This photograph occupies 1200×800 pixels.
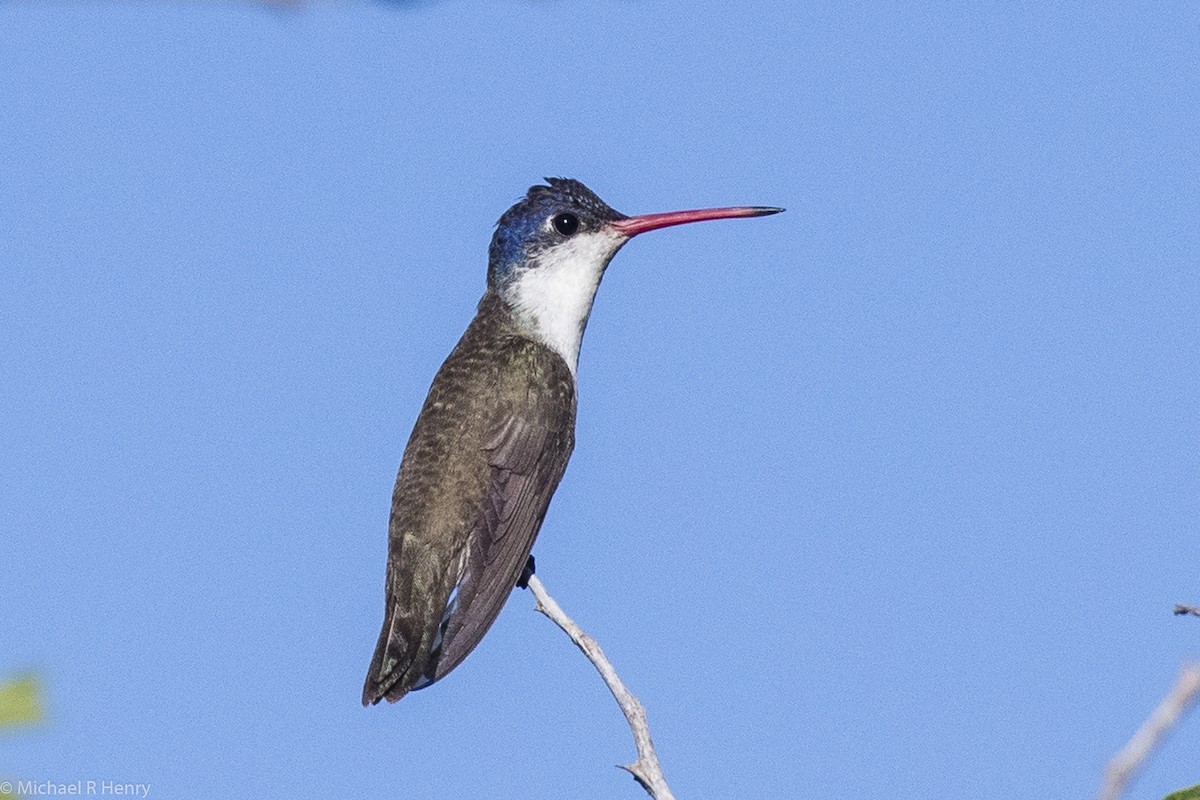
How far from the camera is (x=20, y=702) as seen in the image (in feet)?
5.57

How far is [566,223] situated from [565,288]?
1.63 ft

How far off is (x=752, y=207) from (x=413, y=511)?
3400mm

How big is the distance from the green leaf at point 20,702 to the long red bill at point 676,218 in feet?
29.4

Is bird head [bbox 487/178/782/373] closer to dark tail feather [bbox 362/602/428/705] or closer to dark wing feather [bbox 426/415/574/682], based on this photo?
dark wing feather [bbox 426/415/574/682]

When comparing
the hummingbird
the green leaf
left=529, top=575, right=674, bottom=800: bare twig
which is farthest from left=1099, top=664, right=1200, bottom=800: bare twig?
the hummingbird

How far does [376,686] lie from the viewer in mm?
8531

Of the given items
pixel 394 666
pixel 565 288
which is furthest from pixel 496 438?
pixel 394 666

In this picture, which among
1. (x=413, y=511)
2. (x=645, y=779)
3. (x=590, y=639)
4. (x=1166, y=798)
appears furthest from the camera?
(x=413, y=511)

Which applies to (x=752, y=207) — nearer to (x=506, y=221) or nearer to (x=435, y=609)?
(x=506, y=221)

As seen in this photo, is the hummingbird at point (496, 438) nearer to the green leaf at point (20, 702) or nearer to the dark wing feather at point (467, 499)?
the dark wing feather at point (467, 499)

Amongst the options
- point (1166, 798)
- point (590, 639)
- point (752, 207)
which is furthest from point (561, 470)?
point (1166, 798)

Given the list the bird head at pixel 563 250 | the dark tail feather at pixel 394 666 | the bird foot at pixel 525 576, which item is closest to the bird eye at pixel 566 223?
the bird head at pixel 563 250

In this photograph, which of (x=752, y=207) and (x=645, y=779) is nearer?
(x=645, y=779)

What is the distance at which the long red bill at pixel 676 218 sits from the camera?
1057 centimetres
